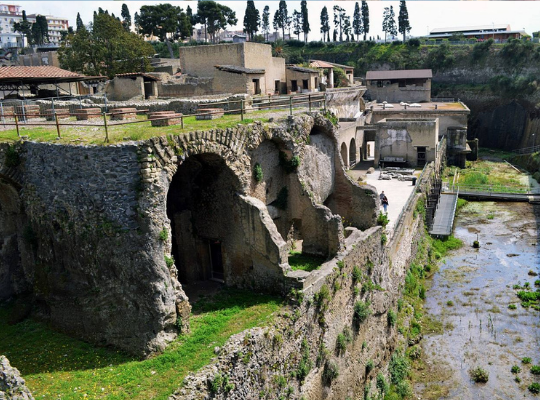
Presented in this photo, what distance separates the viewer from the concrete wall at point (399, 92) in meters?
56.7

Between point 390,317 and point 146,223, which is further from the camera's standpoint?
point 390,317

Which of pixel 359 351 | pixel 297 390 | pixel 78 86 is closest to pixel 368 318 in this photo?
pixel 359 351

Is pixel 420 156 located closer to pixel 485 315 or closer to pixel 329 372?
pixel 485 315

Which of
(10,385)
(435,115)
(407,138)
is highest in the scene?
(435,115)

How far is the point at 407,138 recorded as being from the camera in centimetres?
3819

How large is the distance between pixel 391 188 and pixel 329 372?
19.3 m

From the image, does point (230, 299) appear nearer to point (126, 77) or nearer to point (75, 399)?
point (75, 399)

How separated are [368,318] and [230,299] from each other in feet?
18.7

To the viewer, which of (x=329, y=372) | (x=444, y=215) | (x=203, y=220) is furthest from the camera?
(x=444, y=215)

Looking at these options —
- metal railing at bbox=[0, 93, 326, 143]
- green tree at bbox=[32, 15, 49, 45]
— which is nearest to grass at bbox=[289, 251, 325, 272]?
metal railing at bbox=[0, 93, 326, 143]

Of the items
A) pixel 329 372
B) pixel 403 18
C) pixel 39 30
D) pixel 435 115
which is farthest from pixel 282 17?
pixel 329 372

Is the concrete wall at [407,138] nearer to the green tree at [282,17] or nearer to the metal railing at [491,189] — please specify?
the metal railing at [491,189]

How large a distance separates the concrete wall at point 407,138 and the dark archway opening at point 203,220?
974 inches

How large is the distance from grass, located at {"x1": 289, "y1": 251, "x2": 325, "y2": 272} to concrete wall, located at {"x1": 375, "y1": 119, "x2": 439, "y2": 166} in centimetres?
2244
